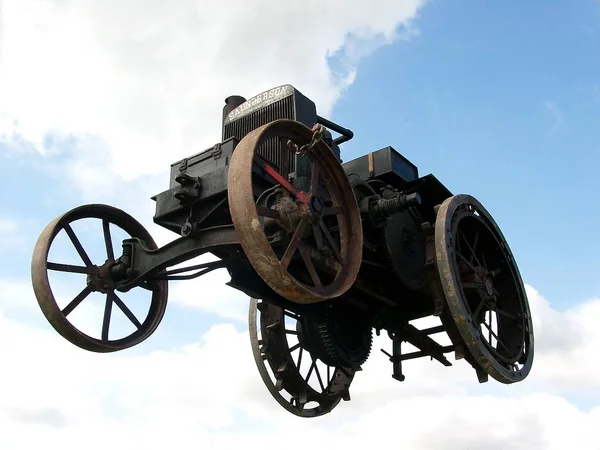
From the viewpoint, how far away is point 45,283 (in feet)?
21.4

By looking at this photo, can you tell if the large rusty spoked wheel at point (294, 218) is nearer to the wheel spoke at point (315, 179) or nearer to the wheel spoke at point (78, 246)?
the wheel spoke at point (315, 179)

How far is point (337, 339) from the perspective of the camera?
27.3 feet

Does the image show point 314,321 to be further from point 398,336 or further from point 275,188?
point 275,188

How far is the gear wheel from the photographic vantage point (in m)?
8.27

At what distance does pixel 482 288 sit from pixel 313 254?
10.0ft

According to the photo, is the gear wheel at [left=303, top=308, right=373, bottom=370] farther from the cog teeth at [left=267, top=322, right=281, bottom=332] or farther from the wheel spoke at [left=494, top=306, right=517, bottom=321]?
the wheel spoke at [left=494, top=306, right=517, bottom=321]

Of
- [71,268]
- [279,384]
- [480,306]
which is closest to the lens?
[71,268]

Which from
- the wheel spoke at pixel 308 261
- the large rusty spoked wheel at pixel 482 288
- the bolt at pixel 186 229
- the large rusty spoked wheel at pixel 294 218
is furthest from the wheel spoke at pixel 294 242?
the large rusty spoked wheel at pixel 482 288

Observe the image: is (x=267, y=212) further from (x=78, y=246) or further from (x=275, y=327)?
(x=275, y=327)

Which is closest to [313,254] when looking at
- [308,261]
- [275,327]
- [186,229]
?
[308,261]

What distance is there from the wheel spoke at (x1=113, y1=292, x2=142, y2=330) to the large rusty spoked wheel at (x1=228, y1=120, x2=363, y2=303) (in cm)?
194

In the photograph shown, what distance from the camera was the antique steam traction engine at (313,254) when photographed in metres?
5.86

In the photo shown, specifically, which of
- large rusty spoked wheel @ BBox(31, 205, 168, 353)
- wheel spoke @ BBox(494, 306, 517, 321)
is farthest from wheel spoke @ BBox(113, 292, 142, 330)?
wheel spoke @ BBox(494, 306, 517, 321)

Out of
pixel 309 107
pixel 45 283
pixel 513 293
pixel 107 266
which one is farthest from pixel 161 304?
pixel 513 293
